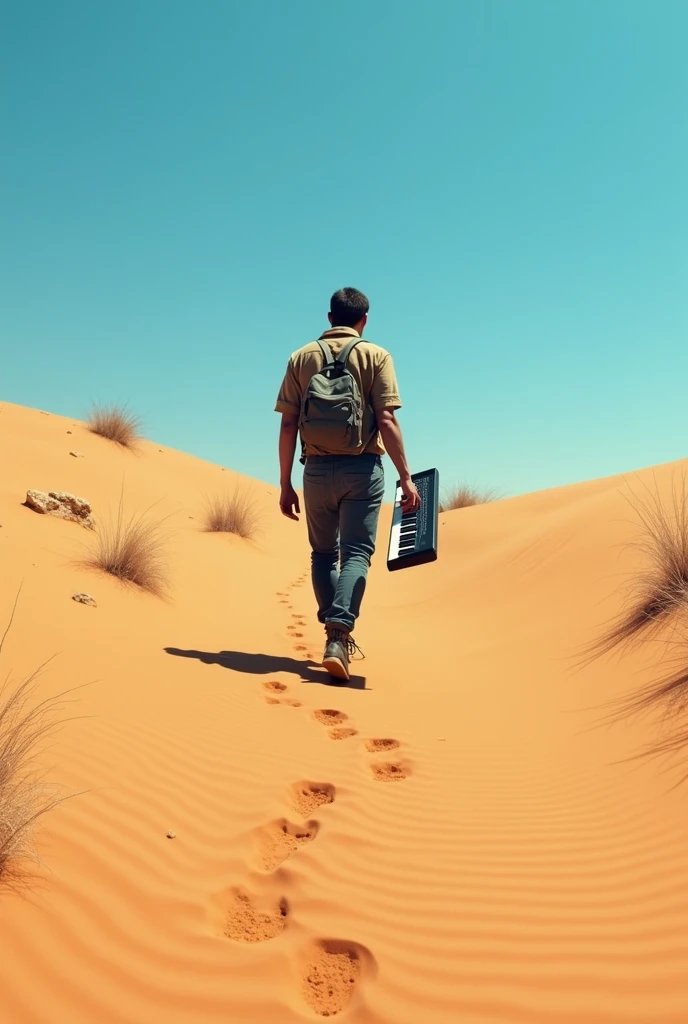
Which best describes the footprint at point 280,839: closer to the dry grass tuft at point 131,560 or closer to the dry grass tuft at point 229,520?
the dry grass tuft at point 131,560

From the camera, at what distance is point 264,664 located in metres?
4.46

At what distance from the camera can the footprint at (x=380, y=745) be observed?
120 inches

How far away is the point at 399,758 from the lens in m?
2.94

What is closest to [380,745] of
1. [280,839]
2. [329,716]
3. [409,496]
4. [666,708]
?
[329,716]

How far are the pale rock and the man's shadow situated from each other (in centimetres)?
344

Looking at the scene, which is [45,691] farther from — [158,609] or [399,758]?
[158,609]

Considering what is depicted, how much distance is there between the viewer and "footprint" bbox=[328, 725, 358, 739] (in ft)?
10.4

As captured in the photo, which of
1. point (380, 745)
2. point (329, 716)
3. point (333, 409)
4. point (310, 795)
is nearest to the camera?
point (310, 795)

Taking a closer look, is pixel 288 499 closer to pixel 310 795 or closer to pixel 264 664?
pixel 264 664

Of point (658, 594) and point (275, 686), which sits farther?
point (658, 594)

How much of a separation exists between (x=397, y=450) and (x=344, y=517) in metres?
0.53

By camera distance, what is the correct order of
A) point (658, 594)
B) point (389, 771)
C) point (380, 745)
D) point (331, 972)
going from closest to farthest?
point (331, 972), point (389, 771), point (380, 745), point (658, 594)

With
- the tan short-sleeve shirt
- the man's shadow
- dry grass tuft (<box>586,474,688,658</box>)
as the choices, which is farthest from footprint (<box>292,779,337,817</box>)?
dry grass tuft (<box>586,474,688,658</box>)

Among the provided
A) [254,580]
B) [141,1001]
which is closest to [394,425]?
[141,1001]
